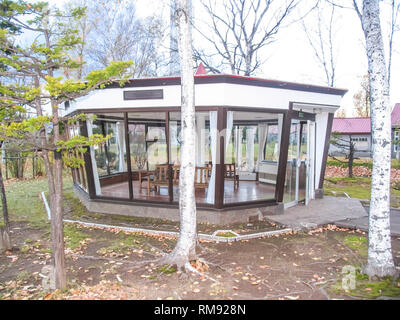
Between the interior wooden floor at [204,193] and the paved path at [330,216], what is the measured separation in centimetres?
→ 80

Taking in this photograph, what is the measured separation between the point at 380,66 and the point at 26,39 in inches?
754

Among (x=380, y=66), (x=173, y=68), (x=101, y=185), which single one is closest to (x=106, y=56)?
(x=173, y=68)

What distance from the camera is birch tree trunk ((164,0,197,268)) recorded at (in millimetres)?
4293

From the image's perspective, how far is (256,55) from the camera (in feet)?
63.9

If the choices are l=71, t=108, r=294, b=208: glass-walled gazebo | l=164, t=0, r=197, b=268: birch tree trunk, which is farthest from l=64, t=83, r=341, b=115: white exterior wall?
l=164, t=0, r=197, b=268: birch tree trunk

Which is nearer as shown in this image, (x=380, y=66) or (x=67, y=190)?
(x=380, y=66)

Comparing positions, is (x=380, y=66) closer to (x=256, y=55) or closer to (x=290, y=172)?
(x=290, y=172)

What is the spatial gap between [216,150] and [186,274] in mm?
3253

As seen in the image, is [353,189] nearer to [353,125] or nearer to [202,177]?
[202,177]

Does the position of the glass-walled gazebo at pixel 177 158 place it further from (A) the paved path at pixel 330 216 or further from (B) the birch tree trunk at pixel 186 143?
(B) the birch tree trunk at pixel 186 143

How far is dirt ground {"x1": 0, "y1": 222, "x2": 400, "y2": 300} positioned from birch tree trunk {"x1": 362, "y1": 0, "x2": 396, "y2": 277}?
0.64 metres

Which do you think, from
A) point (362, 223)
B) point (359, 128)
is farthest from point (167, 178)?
point (359, 128)

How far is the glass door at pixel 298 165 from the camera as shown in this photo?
8.24m

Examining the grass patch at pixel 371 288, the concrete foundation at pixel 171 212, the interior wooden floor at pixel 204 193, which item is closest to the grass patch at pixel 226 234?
the concrete foundation at pixel 171 212
